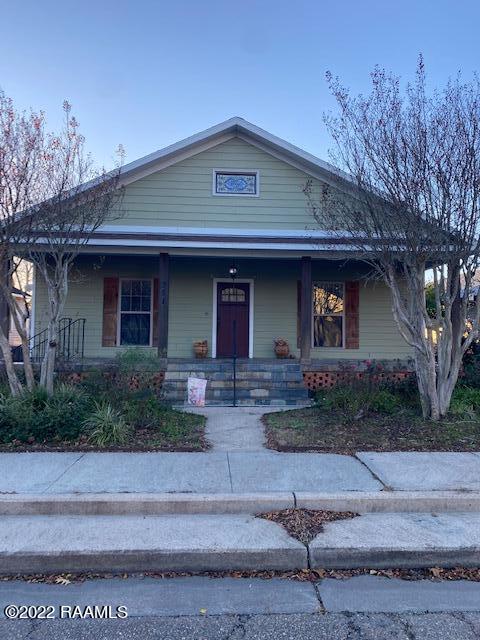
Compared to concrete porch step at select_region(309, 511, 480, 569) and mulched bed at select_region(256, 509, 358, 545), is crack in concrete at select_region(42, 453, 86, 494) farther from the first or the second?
concrete porch step at select_region(309, 511, 480, 569)

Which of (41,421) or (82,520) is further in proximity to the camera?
(41,421)

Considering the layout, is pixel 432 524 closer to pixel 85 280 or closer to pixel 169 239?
pixel 169 239

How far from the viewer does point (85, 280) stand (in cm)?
1275

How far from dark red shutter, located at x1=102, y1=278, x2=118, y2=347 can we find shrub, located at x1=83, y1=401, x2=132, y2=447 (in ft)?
19.1

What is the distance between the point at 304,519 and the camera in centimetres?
443

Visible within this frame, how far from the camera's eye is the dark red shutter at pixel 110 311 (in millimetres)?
12695

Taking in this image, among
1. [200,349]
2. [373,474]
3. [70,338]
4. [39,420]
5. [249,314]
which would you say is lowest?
[373,474]

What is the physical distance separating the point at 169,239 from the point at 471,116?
645 cm

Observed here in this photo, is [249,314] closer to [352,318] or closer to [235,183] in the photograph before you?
[352,318]

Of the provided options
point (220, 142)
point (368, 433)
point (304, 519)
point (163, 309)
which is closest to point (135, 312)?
point (163, 309)

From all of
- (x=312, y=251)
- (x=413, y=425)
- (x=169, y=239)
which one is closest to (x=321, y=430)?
(x=413, y=425)

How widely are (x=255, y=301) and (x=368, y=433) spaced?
6.51m

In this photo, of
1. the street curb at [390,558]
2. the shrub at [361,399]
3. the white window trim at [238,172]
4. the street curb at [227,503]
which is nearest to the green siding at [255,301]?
the white window trim at [238,172]

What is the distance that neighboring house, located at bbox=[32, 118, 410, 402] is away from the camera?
12.1 metres
